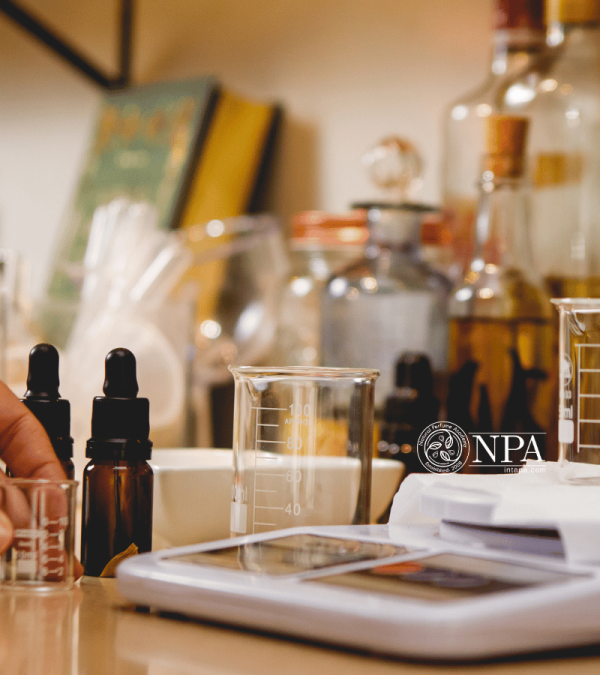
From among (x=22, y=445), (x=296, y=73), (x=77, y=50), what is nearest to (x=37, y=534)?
(x=22, y=445)

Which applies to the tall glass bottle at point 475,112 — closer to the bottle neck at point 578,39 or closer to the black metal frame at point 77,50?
the bottle neck at point 578,39

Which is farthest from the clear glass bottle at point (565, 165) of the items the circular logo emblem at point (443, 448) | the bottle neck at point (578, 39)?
the circular logo emblem at point (443, 448)

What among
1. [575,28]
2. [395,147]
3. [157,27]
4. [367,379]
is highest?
[157,27]

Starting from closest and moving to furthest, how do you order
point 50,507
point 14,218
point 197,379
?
1. point 50,507
2. point 197,379
3. point 14,218

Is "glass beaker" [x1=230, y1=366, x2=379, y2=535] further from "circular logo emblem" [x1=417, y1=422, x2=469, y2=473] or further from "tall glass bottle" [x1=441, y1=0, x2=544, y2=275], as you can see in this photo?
"tall glass bottle" [x1=441, y1=0, x2=544, y2=275]

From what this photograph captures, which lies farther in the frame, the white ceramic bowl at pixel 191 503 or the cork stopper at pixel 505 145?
the cork stopper at pixel 505 145

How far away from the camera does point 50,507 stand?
0.46 meters

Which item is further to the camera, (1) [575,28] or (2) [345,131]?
(2) [345,131]

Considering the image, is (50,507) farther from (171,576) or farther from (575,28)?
(575,28)

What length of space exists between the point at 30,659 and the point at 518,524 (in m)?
0.20

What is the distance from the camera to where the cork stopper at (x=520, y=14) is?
93cm

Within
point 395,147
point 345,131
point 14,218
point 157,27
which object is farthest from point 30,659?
point 14,218

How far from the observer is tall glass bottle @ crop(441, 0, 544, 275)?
938 mm

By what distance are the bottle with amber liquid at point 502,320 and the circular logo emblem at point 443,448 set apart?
18 cm
